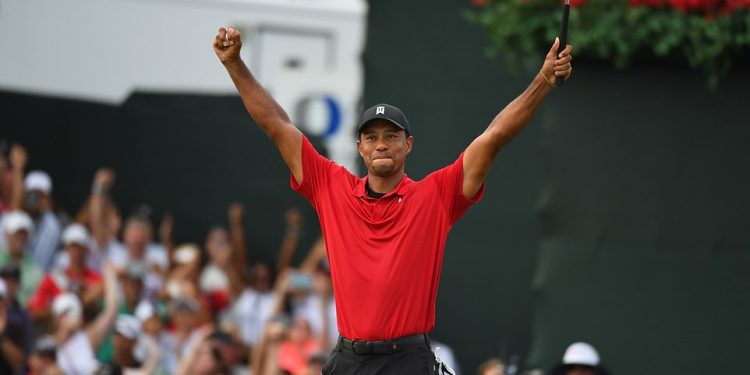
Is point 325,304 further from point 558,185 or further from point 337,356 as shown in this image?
point 337,356

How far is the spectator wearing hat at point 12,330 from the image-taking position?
1219cm

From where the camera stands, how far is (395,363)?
6688 millimetres

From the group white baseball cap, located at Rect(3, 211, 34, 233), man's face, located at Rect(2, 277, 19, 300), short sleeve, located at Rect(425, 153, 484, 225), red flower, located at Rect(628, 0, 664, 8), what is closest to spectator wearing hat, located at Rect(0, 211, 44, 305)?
white baseball cap, located at Rect(3, 211, 34, 233)

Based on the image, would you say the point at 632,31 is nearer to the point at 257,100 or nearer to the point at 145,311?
the point at 257,100

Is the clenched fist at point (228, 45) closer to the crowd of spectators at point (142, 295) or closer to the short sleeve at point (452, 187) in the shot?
the short sleeve at point (452, 187)

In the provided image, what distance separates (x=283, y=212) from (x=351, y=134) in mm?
1731

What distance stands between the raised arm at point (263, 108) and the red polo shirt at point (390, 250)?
29 centimetres

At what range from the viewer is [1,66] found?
1795cm

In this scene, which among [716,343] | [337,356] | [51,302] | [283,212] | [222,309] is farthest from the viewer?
[283,212]

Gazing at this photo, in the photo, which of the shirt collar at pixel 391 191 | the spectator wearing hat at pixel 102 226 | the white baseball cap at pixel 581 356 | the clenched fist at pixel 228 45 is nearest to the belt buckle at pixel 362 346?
the shirt collar at pixel 391 191

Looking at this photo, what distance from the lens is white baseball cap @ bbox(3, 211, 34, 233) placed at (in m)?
13.5

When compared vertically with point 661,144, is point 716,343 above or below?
below

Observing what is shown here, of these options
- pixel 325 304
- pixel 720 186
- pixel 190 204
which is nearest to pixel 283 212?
pixel 190 204

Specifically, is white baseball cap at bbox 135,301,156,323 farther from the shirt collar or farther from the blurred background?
the shirt collar
